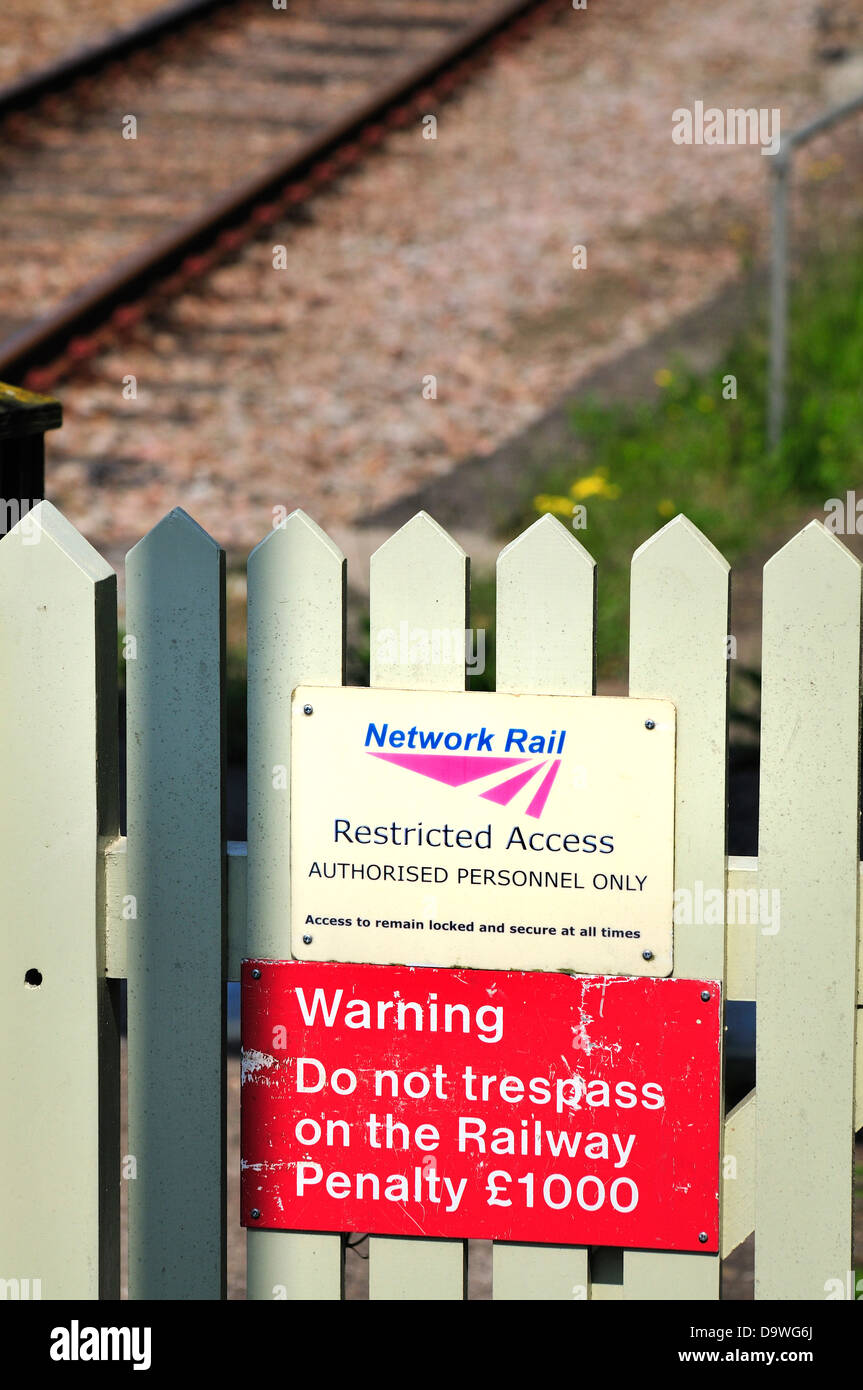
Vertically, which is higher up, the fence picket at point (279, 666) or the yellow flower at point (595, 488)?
the yellow flower at point (595, 488)

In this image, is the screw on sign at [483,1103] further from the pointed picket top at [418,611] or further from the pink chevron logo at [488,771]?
the pointed picket top at [418,611]

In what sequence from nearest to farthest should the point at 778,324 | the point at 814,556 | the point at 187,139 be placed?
the point at 814,556, the point at 778,324, the point at 187,139

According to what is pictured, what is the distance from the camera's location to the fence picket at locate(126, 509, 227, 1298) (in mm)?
2502

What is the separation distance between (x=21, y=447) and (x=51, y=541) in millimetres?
758

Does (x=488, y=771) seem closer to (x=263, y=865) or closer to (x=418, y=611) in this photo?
(x=418, y=611)

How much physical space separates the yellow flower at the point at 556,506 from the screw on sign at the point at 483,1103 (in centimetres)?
523

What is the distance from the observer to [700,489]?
792cm

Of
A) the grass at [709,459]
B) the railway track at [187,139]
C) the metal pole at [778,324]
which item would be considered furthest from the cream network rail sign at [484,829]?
the railway track at [187,139]

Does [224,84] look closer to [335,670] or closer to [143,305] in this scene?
[143,305]

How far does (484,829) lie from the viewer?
2441 mm

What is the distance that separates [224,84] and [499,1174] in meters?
12.2

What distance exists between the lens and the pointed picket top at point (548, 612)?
241 cm

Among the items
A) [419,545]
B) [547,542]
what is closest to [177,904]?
[419,545]
